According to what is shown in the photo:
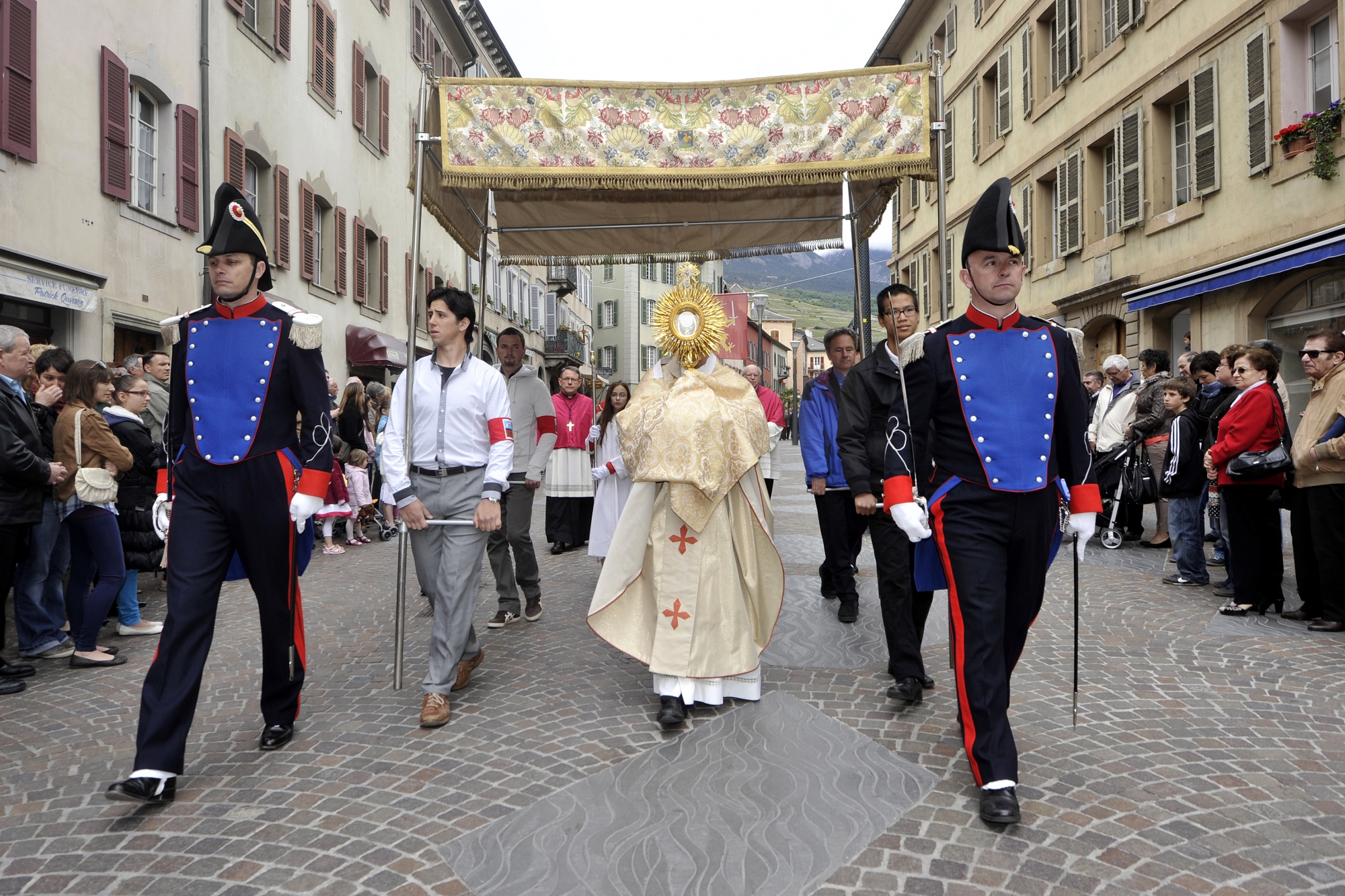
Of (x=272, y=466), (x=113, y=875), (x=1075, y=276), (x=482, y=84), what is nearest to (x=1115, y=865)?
(x=113, y=875)

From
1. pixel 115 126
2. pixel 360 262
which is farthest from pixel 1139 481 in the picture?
pixel 360 262

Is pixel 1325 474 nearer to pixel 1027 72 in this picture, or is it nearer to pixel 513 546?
pixel 513 546

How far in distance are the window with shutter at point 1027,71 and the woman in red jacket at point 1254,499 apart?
53.8 feet

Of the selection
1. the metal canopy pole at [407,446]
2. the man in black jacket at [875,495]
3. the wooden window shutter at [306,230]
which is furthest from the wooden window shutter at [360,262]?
the man in black jacket at [875,495]

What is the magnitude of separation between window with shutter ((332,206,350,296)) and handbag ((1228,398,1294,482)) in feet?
54.2

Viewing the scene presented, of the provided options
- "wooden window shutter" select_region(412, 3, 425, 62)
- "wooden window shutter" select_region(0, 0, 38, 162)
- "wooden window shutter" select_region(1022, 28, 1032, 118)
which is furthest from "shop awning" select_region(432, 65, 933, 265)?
"wooden window shutter" select_region(412, 3, 425, 62)

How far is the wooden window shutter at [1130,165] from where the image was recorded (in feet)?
54.2

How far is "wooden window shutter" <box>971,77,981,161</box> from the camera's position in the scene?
23922 millimetres

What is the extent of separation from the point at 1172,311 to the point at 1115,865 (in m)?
15.6

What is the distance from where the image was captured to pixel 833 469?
6.50 metres

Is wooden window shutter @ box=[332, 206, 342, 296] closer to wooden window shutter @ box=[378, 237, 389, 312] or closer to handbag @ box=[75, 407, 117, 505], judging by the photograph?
wooden window shutter @ box=[378, 237, 389, 312]

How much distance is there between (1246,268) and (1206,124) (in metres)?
2.83

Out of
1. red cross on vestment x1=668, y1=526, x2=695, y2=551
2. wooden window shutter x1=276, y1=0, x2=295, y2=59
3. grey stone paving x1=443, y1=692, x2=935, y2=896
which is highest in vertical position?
wooden window shutter x1=276, y1=0, x2=295, y2=59

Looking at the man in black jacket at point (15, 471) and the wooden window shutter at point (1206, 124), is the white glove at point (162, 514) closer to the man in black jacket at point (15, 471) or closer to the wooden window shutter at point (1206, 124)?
the man in black jacket at point (15, 471)
